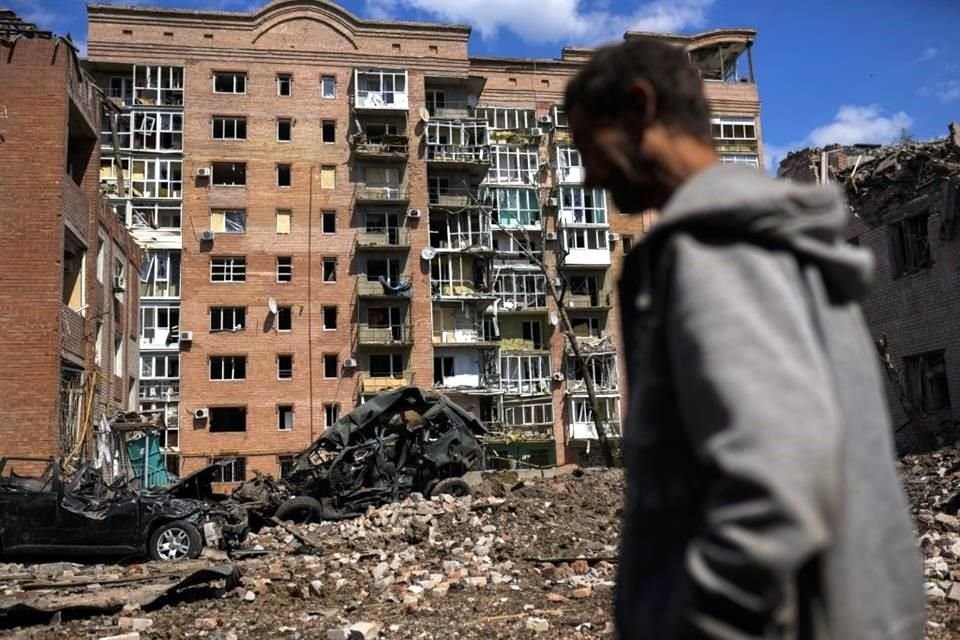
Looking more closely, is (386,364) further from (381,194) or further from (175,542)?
→ (175,542)

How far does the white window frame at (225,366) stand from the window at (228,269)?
4255 millimetres

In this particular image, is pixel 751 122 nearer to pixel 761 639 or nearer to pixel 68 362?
pixel 68 362

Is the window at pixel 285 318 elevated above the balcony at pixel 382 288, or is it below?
below

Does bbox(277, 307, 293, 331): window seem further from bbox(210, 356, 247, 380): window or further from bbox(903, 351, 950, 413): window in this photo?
bbox(903, 351, 950, 413): window

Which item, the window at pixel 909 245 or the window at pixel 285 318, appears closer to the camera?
the window at pixel 909 245

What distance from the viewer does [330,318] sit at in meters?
48.5

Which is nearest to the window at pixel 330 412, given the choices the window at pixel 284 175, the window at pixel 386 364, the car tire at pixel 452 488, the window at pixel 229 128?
the window at pixel 386 364

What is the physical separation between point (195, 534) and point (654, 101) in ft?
49.1

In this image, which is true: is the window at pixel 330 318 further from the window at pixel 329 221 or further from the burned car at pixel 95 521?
the burned car at pixel 95 521

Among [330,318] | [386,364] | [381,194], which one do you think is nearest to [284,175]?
[381,194]

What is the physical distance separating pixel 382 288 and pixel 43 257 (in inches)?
1072

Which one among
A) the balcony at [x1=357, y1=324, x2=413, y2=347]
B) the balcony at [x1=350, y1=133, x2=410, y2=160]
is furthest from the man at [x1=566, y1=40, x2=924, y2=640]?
the balcony at [x1=350, y1=133, x2=410, y2=160]

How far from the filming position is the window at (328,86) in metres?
51.2

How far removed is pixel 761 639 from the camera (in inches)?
51.1
